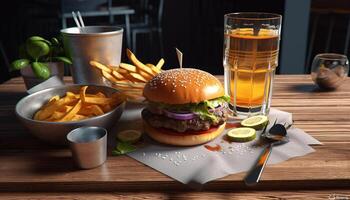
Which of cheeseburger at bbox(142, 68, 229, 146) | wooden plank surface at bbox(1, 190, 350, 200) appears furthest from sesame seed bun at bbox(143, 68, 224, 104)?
wooden plank surface at bbox(1, 190, 350, 200)

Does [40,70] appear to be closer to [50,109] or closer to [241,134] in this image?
[50,109]

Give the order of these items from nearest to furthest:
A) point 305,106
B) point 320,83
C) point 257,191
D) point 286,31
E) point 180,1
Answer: point 257,191
point 305,106
point 320,83
point 286,31
point 180,1

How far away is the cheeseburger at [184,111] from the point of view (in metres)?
1.13

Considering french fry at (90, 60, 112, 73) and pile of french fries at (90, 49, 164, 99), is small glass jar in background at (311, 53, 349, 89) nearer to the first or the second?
pile of french fries at (90, 49, 164, 99)

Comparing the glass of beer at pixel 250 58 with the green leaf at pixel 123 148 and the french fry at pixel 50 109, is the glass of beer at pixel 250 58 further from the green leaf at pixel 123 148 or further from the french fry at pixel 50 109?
the french fry at pixel 50 109

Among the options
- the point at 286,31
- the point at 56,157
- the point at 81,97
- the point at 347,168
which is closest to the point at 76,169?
the point at 56,157

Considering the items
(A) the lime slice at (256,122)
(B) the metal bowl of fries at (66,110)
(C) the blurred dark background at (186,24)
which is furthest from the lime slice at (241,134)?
(C) the blurred dark background at (186,24)

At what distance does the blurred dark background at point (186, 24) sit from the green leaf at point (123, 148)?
2682mm

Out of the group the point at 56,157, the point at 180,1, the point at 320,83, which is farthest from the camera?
the point at 180,1

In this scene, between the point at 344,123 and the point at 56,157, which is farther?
the point at 344,123

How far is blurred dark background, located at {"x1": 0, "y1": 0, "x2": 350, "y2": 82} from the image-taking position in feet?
11.3

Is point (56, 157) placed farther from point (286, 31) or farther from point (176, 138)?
point (286, 31)

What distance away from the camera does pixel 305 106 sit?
1471 millimetres

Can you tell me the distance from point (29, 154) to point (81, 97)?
252 mm
